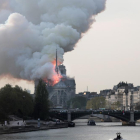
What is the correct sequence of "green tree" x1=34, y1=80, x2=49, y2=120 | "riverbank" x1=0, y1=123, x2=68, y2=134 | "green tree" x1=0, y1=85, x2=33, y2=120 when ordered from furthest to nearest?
"green tree" x1=34, y1=80, x2=49, y2=120 → "green tree" x1=0, y1=85, x2=33, y2=120 → "riverbank" x1=0, y1=123, x2=68, y2=134

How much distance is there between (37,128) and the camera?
373 ft

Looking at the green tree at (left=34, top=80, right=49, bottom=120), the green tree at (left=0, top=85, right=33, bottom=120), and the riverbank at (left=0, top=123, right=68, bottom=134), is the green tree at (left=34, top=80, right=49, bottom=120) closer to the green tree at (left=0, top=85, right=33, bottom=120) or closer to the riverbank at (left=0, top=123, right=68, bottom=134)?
the green tree at (left=0, top=85, right=33, bottom=120)

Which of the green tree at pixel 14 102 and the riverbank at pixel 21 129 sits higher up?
the green tree at pixel 14 102

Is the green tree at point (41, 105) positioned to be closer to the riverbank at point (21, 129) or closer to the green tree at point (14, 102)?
the green tree at point (14, 102)

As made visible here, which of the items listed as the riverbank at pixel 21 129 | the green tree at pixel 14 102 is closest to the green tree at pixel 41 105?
the green tree at pixel 14 102

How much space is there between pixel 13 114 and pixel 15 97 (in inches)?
246

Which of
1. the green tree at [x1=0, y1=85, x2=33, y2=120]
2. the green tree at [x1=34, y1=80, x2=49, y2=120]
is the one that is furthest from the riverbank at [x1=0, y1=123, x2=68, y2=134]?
the green tree at [x1=34, y1=80, x2=49, y2=120]

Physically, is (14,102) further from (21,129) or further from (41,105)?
(41,105)

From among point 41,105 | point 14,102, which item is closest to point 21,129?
point 14,102

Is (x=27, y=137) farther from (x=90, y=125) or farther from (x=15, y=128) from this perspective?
(x=90, y=125)

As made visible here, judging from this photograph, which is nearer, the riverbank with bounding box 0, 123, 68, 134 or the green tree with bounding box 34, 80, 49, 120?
the riverbank with bounding box 0, 123, 68, 134

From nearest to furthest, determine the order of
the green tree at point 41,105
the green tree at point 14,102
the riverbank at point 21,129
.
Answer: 1. the riverbank at point 21,129
2. the green tree at point 14,102
3. the green tree at point 41,105

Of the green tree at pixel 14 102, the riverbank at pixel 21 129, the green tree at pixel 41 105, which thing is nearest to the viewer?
the riverbank at pixel 21 129

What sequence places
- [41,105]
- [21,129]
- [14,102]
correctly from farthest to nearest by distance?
1. [41,105]
2. [14,102]
3. [21,129]
